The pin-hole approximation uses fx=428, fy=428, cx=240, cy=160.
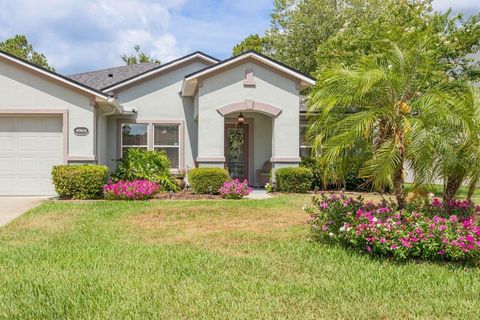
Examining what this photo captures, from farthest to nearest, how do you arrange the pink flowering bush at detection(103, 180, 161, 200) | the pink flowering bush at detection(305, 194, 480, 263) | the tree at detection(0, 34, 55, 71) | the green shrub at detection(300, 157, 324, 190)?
1. the tree at detection(0, 34, 55, 71)
2. the green shrub at detection(300, 157, 324, 190)
3. the pink flowering bush at detection(103, 180, 161, 200)
4. the pink flowering bush at detection(305, 194, 480, 263)

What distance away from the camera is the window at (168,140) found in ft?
54.7

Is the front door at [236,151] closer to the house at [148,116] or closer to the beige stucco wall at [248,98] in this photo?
the house at [148,116]

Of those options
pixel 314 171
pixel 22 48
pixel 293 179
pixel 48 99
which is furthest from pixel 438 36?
pixel 22 48

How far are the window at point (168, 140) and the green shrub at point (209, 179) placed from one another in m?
3.12

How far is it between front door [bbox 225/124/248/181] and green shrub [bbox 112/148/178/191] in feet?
11.2

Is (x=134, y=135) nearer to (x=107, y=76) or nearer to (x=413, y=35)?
(x=107, y=76)

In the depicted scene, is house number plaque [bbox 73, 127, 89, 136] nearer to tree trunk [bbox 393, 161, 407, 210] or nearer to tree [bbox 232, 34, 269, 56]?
tree trunk [bbox 393, 161, 407, 210]

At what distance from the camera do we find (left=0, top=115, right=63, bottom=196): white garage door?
13773 millimetres

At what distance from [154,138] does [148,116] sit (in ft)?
2.91

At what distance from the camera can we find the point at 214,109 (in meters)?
14.5

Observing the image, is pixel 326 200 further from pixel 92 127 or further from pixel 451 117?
pixel 92 127

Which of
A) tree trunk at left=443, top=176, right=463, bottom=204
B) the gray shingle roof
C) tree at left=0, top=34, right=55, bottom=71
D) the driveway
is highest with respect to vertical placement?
tree at left=0, top=34, right=55, bottom=71

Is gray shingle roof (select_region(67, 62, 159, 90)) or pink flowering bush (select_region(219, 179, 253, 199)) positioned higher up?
gray shingle roof (select_region(67, 62, 159, 90))

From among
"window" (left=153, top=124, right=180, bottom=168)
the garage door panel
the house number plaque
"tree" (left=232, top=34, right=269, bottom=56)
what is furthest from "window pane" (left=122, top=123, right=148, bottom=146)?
"tree" (left=232, top=34, right=269, bottom=56)
